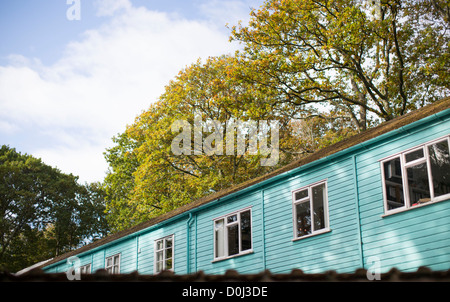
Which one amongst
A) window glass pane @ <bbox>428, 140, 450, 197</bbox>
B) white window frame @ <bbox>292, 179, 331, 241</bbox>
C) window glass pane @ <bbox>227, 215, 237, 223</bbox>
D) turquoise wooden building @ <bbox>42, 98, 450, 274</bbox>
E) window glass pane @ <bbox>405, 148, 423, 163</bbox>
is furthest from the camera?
window glass pane @ <bbox>227, 215, 237, 223</bbox>

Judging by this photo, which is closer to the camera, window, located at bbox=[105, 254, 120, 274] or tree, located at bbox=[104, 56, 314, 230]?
window, located at bbox=[105, 254, 120, 274]

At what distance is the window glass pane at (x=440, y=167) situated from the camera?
40.0ft

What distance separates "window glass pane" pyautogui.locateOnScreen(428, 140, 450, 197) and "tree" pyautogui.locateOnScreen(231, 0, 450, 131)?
541 inches

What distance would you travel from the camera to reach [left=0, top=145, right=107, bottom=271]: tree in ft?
162

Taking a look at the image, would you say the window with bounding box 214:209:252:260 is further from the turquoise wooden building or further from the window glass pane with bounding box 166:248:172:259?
the window glass pane with bounding box 166:248:172:259

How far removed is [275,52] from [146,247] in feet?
39.3

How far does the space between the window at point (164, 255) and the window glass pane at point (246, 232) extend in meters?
4.89

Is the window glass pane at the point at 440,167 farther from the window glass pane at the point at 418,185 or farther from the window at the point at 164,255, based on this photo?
the window at the point at 164,255

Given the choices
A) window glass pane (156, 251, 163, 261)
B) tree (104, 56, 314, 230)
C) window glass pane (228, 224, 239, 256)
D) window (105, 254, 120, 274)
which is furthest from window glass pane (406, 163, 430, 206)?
tree (104, 56, 314, 230)

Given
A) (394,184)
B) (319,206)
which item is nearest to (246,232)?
(319,206)

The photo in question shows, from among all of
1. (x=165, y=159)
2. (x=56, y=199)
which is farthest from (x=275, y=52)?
(x=56, y=199)

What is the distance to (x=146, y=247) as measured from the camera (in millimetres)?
24094
